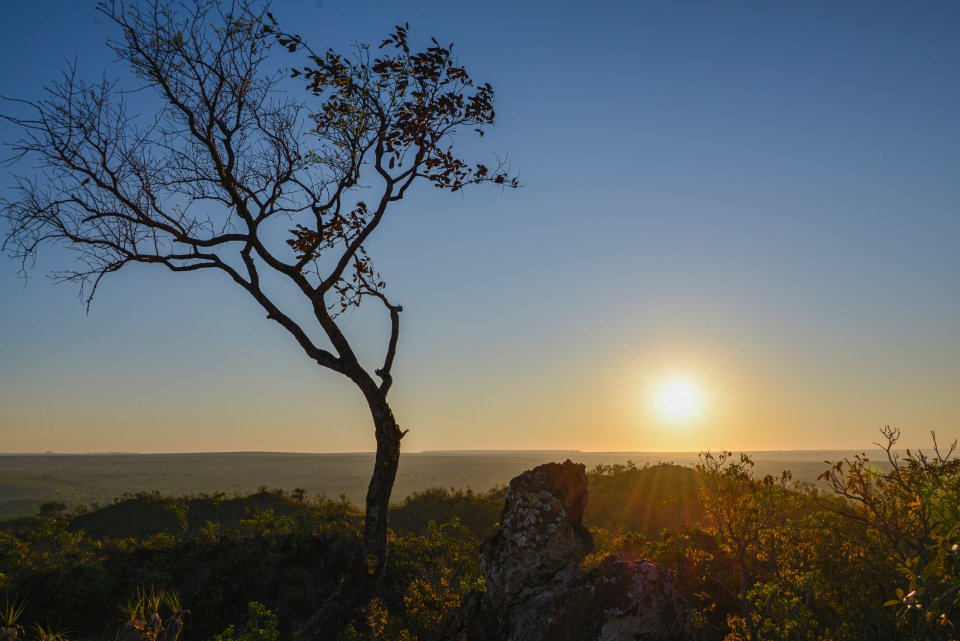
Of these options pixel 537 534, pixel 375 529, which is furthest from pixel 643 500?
pixel 537 534

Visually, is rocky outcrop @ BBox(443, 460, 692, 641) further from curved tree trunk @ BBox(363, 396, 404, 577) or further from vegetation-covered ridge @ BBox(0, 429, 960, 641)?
curved tree trunk @ BBox(363, 396, 404, 577)

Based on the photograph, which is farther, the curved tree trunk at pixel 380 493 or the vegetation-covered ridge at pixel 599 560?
the curved tree trunk at pixel 380 493

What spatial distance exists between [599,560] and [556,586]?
3.67 metres

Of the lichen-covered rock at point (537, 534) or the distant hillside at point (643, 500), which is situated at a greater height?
the lichen-covered rock at point (537, 534)

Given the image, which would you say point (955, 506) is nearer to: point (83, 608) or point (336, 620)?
point (336, 620)

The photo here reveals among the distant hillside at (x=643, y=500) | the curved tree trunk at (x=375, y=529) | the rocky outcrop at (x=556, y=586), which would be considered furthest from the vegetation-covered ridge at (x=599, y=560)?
the rocky outcrop at (x=556, y=586)

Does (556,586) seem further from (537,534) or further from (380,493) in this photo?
(380,493)

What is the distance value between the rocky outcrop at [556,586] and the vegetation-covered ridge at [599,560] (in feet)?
3.79

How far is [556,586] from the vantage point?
6.79m

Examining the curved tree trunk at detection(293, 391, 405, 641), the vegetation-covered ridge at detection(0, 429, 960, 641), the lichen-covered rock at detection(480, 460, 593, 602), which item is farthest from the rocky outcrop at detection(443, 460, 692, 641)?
the curved tree trunk at detection(293, 391, 405, 641)

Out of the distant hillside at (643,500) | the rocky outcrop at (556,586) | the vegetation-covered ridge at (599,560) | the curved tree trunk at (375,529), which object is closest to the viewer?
the rocky outcrop at (556,586)

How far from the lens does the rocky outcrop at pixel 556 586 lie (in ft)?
19.5

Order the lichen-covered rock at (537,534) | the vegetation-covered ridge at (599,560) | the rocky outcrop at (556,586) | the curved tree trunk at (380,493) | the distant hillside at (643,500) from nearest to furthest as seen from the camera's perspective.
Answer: the rocky outcrop at (556,586)
the vegetation-covered ridge at (599,560)
the lichen-covered rock at (537,534)
the curved tree trunk at (380,493)
the distant hillside at (643,500)

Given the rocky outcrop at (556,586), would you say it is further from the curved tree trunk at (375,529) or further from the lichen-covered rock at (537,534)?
the curved tree trunk at (375,529)
